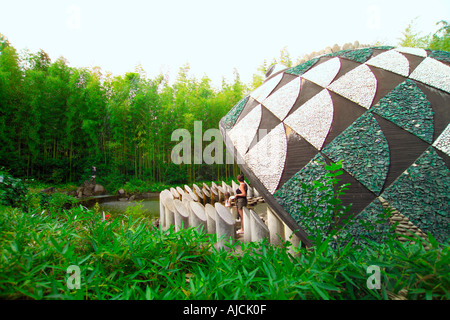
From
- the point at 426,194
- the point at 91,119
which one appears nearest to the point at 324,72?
the point at 426,194

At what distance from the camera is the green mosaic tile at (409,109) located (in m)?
2.50

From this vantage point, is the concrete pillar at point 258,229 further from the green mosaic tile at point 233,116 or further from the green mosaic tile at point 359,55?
the green mosaic tile at point 359,55

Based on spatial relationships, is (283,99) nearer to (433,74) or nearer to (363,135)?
(363,135)

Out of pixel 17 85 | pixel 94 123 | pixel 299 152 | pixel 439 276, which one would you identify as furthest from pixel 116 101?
pixel 439 276

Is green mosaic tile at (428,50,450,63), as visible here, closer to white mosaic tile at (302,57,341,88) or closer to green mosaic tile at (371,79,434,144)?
green mosaic tile at (371,79,434,144)

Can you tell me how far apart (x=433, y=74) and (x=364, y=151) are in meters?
1.49

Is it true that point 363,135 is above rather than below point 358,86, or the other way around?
below

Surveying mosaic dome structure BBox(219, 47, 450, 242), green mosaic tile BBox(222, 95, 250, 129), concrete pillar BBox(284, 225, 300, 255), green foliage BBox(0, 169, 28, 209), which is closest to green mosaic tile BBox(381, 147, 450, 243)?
mosaic dome structure BBox(219, 47, 450, 242)

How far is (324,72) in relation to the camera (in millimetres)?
3477

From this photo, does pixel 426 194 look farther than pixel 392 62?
No

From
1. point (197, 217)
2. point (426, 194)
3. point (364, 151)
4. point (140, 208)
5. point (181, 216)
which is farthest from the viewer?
point (140, 208)

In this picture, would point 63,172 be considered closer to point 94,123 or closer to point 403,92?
point 94,123

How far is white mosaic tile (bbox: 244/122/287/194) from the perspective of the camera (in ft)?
9.59

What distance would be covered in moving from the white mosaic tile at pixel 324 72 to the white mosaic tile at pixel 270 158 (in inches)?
36.6
